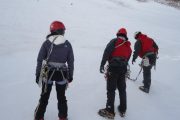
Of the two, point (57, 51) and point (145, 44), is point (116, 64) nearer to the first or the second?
point (57, 51)

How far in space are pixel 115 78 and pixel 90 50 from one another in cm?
583

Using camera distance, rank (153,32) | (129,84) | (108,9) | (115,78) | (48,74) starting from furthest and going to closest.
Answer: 1. (108,9)
2. (153,32)
3. (129,84)
4. (115,78)
5. (48,74)

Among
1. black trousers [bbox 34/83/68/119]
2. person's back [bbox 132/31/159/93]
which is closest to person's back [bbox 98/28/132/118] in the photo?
black trousers [bbox 34/83/68/119]

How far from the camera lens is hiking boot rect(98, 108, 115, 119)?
6.41m

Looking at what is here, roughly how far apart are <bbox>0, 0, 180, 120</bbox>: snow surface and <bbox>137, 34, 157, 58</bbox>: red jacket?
1.27 m

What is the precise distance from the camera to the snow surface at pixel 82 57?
6.88 metres

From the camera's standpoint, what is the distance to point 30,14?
620 inches

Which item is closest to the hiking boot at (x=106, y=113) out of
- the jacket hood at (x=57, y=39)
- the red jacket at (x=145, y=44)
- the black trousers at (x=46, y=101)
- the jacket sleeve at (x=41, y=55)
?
the black trousers at (x=46, y=101)

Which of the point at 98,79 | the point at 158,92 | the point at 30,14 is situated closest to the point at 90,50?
the point at 98,79

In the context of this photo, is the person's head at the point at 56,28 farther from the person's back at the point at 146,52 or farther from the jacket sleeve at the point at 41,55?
the person's back at the point at 146,52

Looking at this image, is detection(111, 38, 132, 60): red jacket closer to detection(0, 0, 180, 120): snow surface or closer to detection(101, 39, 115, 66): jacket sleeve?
detection(101, 39, 115, 66): jacket sleeve

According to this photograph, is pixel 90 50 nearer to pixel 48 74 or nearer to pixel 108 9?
pixel 48 74

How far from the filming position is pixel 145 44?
8.22m

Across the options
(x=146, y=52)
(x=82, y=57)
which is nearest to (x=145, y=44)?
(x=146, y=52)
